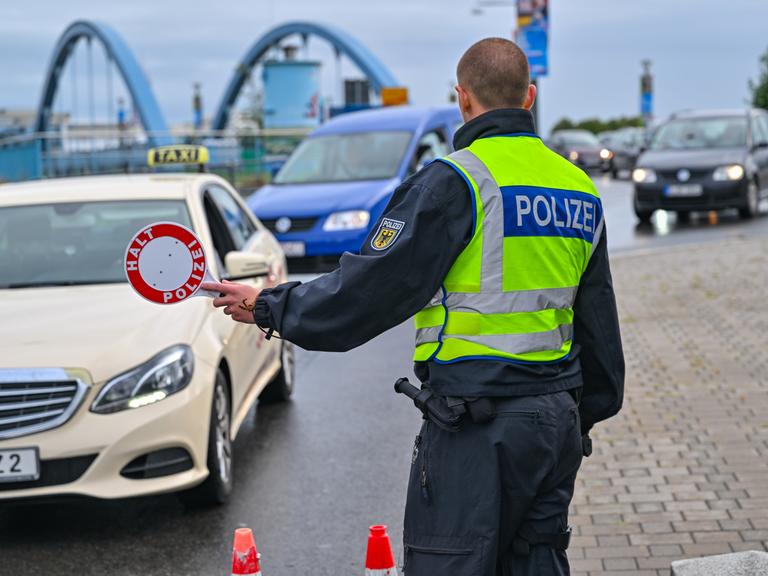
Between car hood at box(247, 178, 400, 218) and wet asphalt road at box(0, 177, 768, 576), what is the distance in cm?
599

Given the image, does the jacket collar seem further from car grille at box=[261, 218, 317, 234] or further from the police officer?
car grille at box=[261, 218, 317, 234]

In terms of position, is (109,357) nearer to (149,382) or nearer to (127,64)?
(149,382)

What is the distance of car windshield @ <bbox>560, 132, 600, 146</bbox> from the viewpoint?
43800 mm

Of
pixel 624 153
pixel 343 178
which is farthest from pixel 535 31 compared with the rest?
pixel 343 178

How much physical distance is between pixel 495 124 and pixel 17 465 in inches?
118

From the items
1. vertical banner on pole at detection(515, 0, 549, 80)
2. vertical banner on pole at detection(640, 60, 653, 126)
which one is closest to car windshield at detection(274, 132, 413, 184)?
vertical banner on pole at detection(515, 0, 549, 80)

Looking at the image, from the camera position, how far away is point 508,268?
3.15 metres

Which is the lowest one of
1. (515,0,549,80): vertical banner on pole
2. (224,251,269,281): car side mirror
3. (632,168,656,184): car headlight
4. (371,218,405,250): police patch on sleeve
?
(632,168,656,184): car headlight

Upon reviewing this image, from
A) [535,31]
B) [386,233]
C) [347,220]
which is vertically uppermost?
[535,31]

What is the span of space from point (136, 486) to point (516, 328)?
287 cm

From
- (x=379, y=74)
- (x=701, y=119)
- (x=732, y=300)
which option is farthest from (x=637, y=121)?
(x=732, y=300)

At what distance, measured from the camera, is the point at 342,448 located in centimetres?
730

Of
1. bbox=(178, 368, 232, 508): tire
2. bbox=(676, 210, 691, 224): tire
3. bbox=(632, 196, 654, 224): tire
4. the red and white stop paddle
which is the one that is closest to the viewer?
the red and white stop paddle

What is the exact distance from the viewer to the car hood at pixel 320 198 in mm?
14516
